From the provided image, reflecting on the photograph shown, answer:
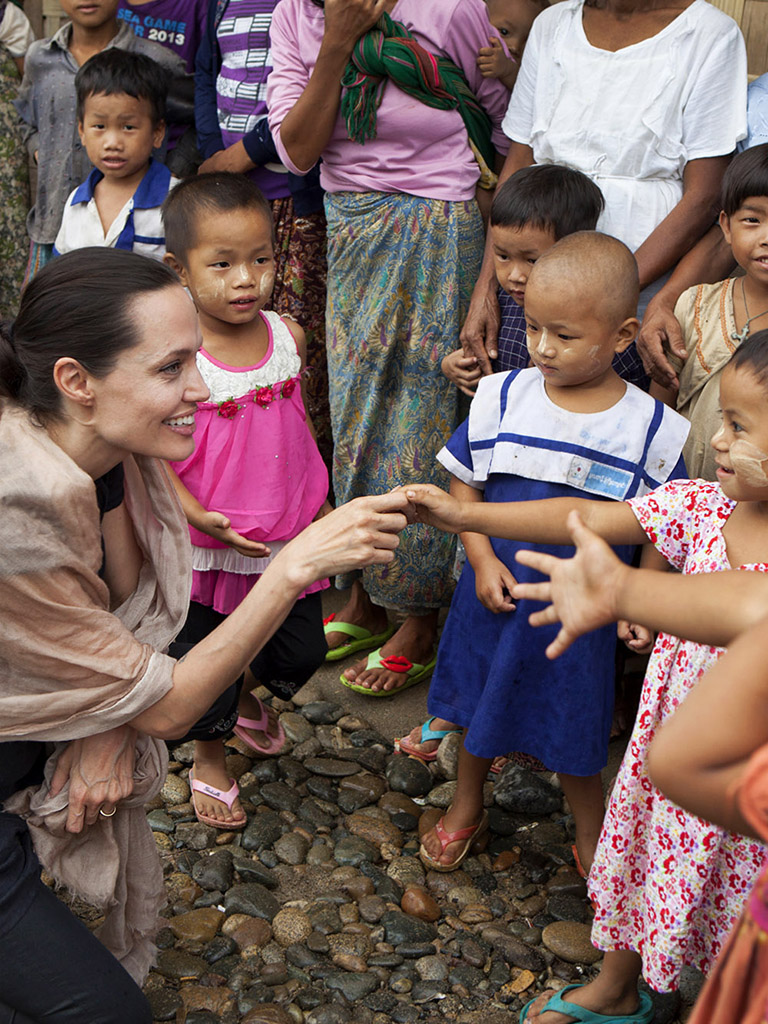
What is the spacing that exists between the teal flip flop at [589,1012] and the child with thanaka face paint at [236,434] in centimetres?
109

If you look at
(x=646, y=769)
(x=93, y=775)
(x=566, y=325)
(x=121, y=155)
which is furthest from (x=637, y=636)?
(x=121, y=155)

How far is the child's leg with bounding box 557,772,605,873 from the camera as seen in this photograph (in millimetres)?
2768

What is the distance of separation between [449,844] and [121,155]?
2.94m

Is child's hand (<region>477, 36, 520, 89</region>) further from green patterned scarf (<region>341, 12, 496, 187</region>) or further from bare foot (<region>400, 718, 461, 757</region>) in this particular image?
→ bare foot (<region>400, 718, 461, 757</region>)

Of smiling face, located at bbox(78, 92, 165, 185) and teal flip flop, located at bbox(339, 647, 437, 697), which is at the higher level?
smiling face, located at bbox(78, 92, 165, 185)

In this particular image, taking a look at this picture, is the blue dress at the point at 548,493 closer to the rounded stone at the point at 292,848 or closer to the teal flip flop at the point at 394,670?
the rounded stone at the point at 292,848

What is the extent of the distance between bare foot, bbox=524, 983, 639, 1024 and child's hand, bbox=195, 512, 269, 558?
1.34 m

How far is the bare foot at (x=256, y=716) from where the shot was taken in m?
3.42

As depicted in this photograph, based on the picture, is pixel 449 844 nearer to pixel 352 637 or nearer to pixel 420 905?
pixel 420 905

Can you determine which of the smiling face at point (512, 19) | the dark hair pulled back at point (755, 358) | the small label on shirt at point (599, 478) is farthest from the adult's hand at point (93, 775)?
the smiling face at point (512, 19)

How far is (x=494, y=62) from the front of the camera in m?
3.46

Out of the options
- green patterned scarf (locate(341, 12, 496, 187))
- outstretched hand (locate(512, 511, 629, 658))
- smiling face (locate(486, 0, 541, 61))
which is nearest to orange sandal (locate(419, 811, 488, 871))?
outstretched hand (locate(512, 511, 629, 658))

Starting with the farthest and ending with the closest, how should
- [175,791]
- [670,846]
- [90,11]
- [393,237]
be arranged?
[90,11], [393,237], [175,791], [670,846]

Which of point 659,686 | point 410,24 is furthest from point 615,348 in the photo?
point 410,24
